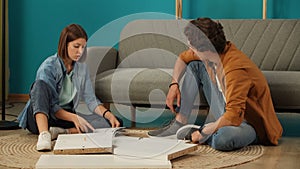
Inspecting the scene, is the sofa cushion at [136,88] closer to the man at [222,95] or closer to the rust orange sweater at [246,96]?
the man at [222,95]

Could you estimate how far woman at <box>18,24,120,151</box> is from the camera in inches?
101

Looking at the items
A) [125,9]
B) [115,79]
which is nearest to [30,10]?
[125,9]

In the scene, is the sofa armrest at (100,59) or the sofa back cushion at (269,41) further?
the sofa back cushion at (269,41)

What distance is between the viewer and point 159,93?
9.19 ft

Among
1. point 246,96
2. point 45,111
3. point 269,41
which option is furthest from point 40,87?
point 269,41

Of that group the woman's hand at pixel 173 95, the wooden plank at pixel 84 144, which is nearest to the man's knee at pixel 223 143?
the woman's hand at pixel 173 95

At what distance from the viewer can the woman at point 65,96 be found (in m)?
2.58

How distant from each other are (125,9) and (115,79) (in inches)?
57.8

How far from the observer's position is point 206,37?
7.89ft

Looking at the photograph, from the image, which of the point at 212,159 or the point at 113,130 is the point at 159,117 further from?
the point at 212,159

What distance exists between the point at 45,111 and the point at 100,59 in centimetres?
70

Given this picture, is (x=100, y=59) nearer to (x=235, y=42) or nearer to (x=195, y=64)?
(x=195, y=64)

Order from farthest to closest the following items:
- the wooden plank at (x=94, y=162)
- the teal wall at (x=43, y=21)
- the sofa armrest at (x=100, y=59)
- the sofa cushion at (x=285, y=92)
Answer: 1. the teal wall at (x=43, y=21)
2. the sofa armrest at (x=100, y=59)
3. the sofa cushion at (x=285, y=92)
4. the wooden plank at (x=94, y=162)

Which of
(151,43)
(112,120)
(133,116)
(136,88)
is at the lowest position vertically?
(133,116)
